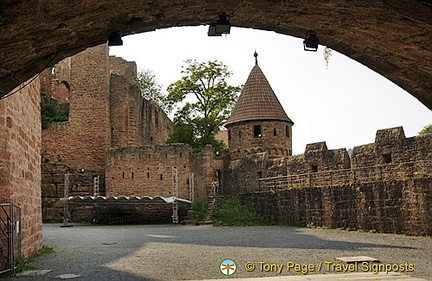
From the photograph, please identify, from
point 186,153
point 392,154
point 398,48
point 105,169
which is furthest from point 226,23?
point 105,169

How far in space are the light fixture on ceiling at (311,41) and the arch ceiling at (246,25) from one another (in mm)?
71

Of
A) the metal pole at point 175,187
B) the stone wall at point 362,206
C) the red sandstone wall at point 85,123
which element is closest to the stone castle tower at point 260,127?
the metal pole at point 175,187

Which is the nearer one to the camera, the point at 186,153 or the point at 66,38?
the point at 66,38

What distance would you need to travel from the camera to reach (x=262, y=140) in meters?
29.6

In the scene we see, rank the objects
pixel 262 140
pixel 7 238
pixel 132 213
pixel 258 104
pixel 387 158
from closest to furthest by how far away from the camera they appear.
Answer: pixel 7 238 → pixel 387 158 → pixel 132 213 → pixel 262 140 → pixel 258 104

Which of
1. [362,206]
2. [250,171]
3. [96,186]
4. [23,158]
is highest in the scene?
[23,158]

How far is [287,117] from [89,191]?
533 inches

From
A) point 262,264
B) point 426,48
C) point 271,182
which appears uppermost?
point 426,48

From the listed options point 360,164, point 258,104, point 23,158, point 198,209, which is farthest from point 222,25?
point 258,104

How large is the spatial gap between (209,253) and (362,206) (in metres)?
7.12

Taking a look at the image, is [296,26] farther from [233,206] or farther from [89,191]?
[89,191]

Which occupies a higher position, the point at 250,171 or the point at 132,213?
the point at 250,171

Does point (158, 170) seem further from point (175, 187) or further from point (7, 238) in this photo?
point (7, 238)

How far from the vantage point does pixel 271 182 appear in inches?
853
